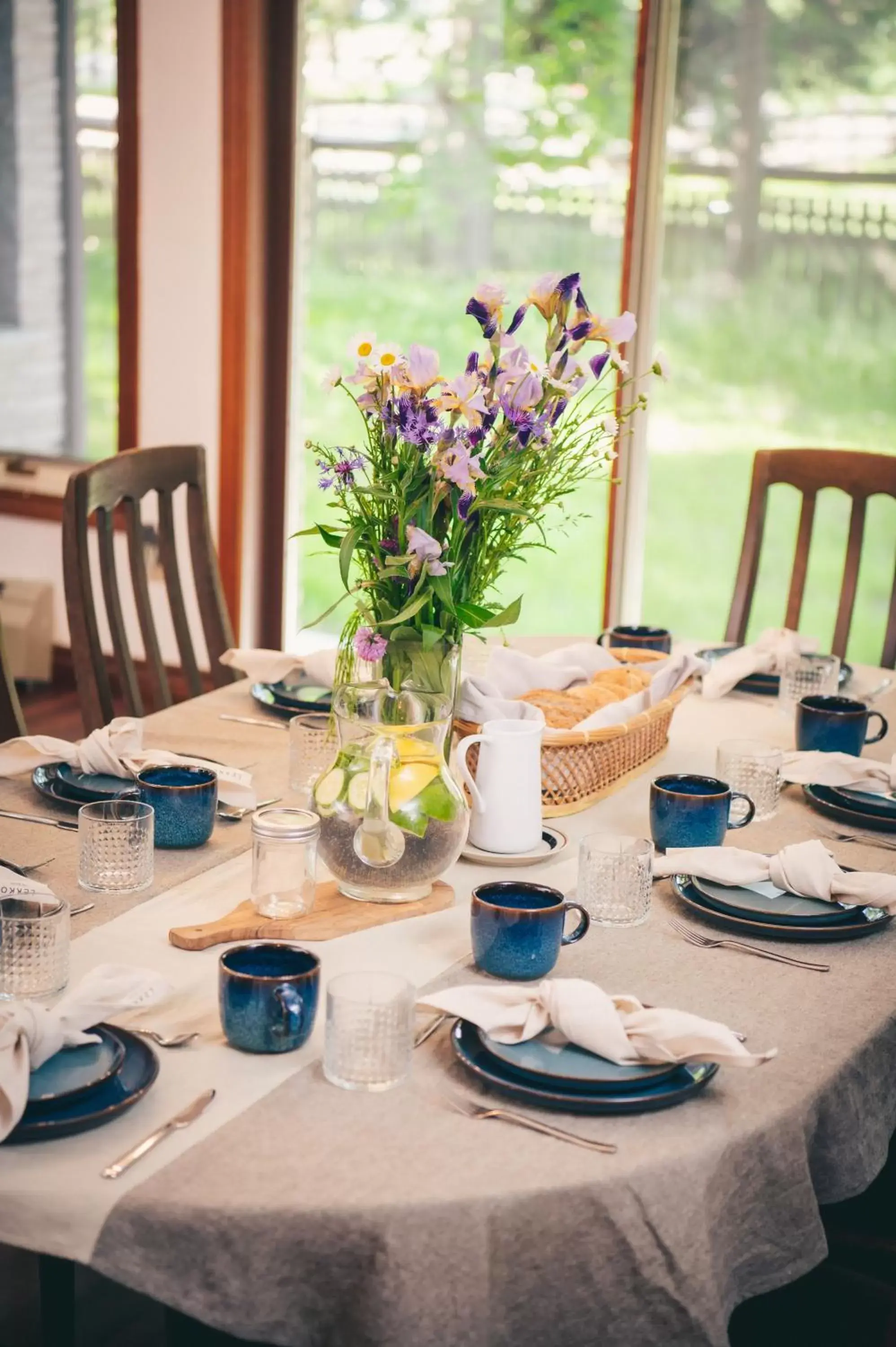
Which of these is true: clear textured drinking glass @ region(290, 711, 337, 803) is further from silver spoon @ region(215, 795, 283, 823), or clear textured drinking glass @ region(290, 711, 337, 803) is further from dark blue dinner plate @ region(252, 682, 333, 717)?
dark blue dinner plate @ region(252, 682, 333, 717)

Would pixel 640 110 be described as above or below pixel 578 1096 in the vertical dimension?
above

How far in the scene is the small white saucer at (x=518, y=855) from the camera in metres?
1.63

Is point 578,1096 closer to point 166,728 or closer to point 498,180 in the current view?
point 166,728

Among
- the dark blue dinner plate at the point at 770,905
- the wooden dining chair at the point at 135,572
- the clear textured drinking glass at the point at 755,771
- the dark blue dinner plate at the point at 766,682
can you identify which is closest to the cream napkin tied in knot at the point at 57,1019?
the dark blue dinner plate at the point at 770,905

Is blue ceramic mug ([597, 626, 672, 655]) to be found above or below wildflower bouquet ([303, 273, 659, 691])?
below

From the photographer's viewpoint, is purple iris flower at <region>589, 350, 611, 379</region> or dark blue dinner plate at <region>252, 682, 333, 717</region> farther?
dark blue dinner plate at <region>252, 682, 333, 717</region>

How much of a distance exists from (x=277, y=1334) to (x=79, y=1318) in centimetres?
101

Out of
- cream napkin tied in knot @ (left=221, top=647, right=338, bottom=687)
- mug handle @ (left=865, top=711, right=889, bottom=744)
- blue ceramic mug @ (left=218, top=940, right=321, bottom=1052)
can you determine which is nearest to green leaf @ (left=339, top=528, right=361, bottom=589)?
blue ceramic mug @ (left=218, top=940, right=321, bottom=1052)

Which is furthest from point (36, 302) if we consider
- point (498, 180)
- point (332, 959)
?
point (332, 959)

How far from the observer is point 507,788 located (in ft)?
5.31

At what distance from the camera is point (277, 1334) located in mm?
1016

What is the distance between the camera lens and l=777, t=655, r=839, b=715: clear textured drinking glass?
2293mm

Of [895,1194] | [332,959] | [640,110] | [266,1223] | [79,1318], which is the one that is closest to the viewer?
[266,1223]

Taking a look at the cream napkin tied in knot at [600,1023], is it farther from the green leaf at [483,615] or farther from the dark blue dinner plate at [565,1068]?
the green leaf at [483,615]
